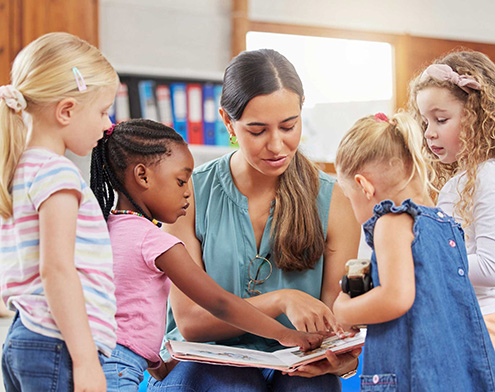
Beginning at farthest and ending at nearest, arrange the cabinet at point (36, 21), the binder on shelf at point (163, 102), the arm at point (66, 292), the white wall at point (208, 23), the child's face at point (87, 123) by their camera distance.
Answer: the white wall at point (208, 23)
the binder on shelf at point (163, 102)
the cabinet at point (36, 21)
the child's face at point (87, 123)
the arm at point (66, 292)

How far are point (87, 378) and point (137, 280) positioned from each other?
0.92 ft

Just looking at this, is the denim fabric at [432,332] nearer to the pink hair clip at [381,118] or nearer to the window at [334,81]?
the pink hair clip at [381,118]

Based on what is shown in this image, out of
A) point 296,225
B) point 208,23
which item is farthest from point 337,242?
point 208,23

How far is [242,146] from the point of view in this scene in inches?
61.8

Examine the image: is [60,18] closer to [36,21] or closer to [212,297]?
[36,21]

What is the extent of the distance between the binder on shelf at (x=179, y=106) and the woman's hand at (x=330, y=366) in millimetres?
2026

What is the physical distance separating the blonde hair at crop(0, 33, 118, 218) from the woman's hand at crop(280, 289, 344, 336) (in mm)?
654

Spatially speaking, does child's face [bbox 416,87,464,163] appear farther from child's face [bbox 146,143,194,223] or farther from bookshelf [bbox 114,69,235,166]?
bookshelf [bbox 114,69,235,166]

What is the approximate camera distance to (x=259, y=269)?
160 centimetres

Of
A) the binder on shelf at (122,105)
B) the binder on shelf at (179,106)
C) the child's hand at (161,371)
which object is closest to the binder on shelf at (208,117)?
the binder on shelf at (179,106)

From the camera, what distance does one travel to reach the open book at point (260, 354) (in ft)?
3.99

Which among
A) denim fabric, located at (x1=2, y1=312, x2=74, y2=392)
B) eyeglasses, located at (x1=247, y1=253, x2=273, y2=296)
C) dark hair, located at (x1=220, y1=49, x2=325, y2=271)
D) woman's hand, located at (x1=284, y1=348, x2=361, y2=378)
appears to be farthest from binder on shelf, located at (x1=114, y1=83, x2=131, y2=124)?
denim fabric, located at (x1=2, y1=312, x2=74, y2=392)

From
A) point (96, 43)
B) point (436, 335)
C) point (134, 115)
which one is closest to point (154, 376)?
point (436, 335)

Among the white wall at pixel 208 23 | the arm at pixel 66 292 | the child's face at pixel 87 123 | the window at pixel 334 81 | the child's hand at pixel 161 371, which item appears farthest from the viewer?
the window at pixel 334 81
